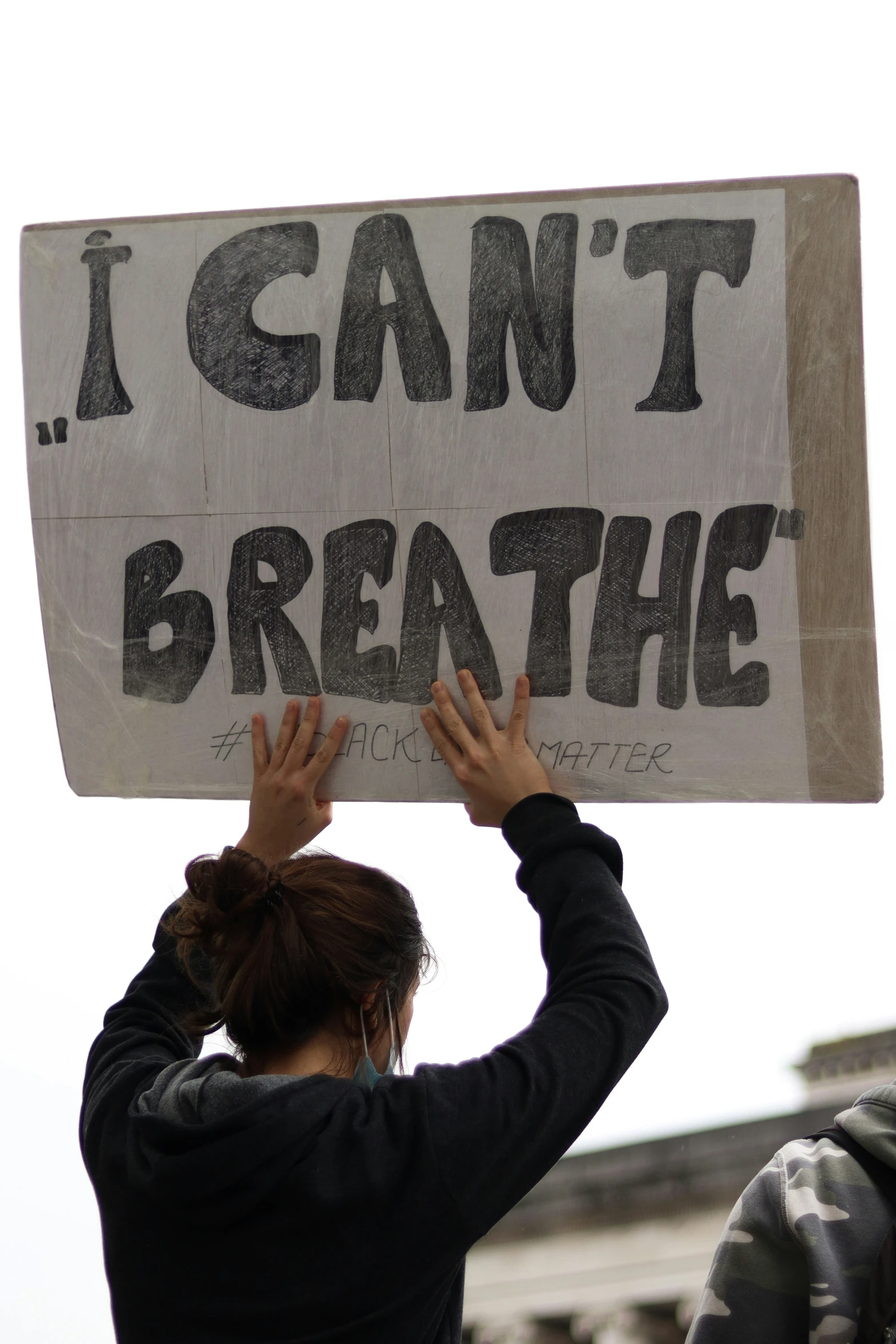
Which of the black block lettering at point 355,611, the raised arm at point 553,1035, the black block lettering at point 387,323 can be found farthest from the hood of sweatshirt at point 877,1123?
the black block lettering at point 387,323

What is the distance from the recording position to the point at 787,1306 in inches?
28.4

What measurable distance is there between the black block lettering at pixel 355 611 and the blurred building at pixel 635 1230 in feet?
2.68

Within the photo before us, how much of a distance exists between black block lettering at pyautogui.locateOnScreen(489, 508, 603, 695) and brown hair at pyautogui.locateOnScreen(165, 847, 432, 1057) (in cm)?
27

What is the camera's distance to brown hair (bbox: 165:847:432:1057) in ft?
2.46

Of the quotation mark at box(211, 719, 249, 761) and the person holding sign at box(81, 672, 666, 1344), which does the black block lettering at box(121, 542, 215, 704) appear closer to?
the quotation mark at box(211, 719, 249, 761)

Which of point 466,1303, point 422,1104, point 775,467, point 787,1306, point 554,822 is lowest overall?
point 466,1303

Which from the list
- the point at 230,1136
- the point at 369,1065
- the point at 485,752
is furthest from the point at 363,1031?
the point at 485,752

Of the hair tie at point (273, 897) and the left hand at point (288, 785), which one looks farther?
the left hand at point (288, 785)


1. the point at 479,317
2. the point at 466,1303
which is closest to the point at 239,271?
the point at 479,317

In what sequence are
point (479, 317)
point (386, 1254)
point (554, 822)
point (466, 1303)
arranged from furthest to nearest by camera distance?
point (466, 1303), point (479, 317), point (554, 822), point (386, 1254)

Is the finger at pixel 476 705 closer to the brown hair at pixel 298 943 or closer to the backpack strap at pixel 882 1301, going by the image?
the brown hair at pixel 298 943

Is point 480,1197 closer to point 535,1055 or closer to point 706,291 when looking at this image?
point 535,1055

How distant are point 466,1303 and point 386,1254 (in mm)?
937

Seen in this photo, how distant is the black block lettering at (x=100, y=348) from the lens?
3.52 ft
